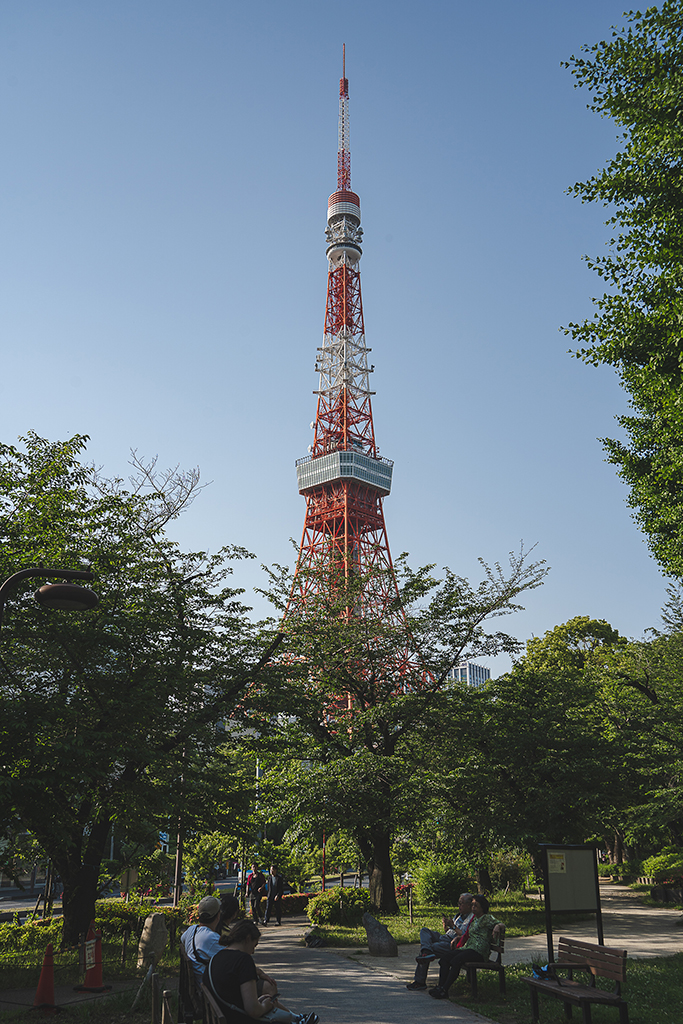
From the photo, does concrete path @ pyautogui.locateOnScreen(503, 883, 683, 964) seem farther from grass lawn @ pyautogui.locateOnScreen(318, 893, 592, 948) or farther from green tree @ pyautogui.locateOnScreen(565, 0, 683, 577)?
green tree @ pyautogui.locateOnScreen(565, 0, 683, 577)

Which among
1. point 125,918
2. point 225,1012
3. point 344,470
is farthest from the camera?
point 344,470

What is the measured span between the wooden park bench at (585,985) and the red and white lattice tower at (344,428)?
37.1 m

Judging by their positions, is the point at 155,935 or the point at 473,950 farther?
the point at 155,935

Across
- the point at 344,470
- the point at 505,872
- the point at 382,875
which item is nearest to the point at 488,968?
the point at 382,875

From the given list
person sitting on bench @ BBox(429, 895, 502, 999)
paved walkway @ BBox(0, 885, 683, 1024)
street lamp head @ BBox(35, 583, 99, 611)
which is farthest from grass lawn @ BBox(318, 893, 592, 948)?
street lamp head @ BBox(35, 583, 99, 611)

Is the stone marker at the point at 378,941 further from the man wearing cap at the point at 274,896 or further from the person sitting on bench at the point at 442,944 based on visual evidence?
the man wearing cap at the point at 274,896

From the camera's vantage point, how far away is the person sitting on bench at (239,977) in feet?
18.3

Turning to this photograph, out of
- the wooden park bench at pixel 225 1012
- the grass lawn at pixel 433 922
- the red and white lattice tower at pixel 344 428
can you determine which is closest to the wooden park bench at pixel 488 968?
the wooden park bench at pixel 225 1012

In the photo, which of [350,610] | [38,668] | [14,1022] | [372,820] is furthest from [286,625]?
[14,1022]

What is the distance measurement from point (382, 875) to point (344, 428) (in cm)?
4165

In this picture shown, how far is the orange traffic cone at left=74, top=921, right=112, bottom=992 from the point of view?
A: 9.70 meters

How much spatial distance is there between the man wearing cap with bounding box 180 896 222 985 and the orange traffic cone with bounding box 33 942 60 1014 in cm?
241

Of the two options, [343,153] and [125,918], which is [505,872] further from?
[343,153]

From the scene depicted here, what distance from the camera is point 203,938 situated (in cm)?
695
